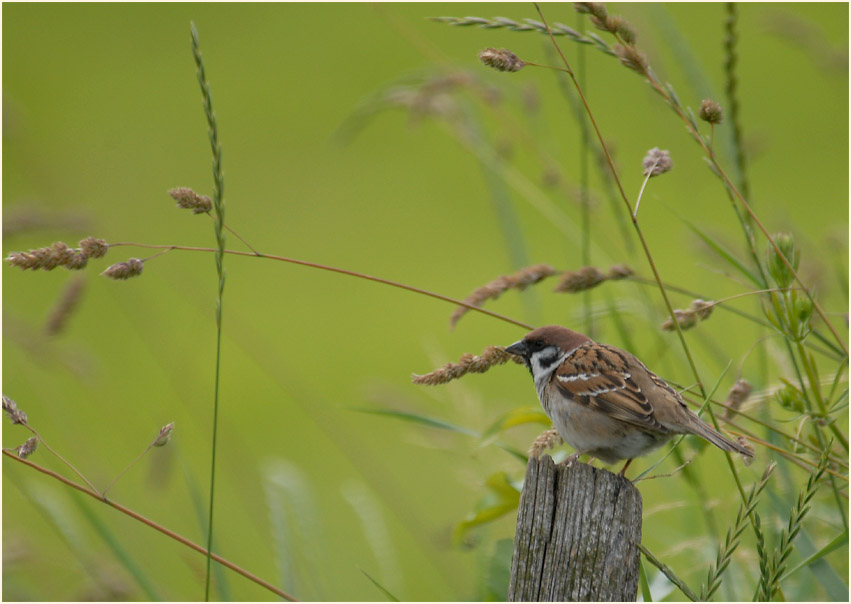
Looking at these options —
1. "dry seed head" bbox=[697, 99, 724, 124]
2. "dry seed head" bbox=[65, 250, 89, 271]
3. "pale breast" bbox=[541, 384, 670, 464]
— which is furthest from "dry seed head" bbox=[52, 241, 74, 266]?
"dry seed head" bbox=[697, 99, 724, 124]

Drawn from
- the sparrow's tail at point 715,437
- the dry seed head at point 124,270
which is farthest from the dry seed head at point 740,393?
the dry seed head at point 124,270

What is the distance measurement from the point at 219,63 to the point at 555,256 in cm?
656

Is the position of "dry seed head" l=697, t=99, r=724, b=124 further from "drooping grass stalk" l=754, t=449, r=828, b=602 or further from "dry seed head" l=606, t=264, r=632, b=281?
"drooping grass stalk" l=754, t=449, r=828, b=602

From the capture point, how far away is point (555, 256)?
29.4 ft

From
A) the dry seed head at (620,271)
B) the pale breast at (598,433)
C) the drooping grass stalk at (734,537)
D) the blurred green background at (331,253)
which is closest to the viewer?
the drooping grass stalk at (734,537)

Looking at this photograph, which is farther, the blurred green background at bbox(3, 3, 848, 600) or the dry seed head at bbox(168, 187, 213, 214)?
the blurred green background at bbox(3, 3, 848, 600)

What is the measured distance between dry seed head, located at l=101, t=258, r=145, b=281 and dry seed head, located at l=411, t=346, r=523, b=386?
651mm

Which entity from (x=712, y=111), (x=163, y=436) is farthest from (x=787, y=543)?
(x=163, y=436)

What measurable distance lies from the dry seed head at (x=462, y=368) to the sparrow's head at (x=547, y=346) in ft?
1.70

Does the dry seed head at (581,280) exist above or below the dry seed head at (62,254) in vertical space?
below

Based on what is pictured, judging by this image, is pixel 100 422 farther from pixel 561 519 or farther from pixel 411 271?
pixel 561 519

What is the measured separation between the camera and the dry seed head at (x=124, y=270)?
1.98 metres

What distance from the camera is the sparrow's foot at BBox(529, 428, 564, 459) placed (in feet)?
6.97

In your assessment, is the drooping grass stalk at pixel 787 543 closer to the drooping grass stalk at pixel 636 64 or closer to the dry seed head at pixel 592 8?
the drooping grass stalk at pixel 636 64
